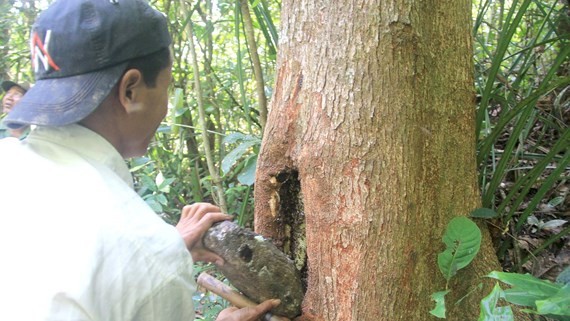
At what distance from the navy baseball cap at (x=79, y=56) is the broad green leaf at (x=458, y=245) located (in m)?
0.86

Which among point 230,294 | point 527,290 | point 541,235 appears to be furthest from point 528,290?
point 541,235

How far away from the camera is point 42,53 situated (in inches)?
42.7

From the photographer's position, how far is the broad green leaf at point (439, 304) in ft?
4.12

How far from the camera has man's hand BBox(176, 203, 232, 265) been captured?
4.65 ft

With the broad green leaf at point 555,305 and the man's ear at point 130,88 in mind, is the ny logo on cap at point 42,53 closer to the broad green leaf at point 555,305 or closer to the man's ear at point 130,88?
the man's ear at point 130,88

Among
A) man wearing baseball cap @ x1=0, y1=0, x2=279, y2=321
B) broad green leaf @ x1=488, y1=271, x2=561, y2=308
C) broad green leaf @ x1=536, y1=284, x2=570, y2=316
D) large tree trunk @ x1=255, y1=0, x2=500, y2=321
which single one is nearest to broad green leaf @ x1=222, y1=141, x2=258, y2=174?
large tree trunk @ x1=255, y1=0, x2=500, y2=321

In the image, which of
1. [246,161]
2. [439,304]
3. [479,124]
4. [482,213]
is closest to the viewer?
[439,304]

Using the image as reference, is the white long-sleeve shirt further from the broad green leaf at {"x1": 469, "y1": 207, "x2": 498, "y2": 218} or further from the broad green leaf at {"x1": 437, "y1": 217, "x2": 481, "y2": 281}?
the broad green leaf at {"x1": 469, "y1": 207, "x2": 498, "y2": 218}

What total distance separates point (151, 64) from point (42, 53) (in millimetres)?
202

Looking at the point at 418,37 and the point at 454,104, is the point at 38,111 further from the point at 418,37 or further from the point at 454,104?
the point at 454,104

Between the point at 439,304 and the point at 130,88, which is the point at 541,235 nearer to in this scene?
the point at 439,304

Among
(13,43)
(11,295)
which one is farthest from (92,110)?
(13,43)

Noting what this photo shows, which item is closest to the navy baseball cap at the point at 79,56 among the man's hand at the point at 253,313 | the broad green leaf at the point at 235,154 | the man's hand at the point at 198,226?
the man's hand at the point at 198,226

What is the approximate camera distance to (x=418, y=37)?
4.81 ft
